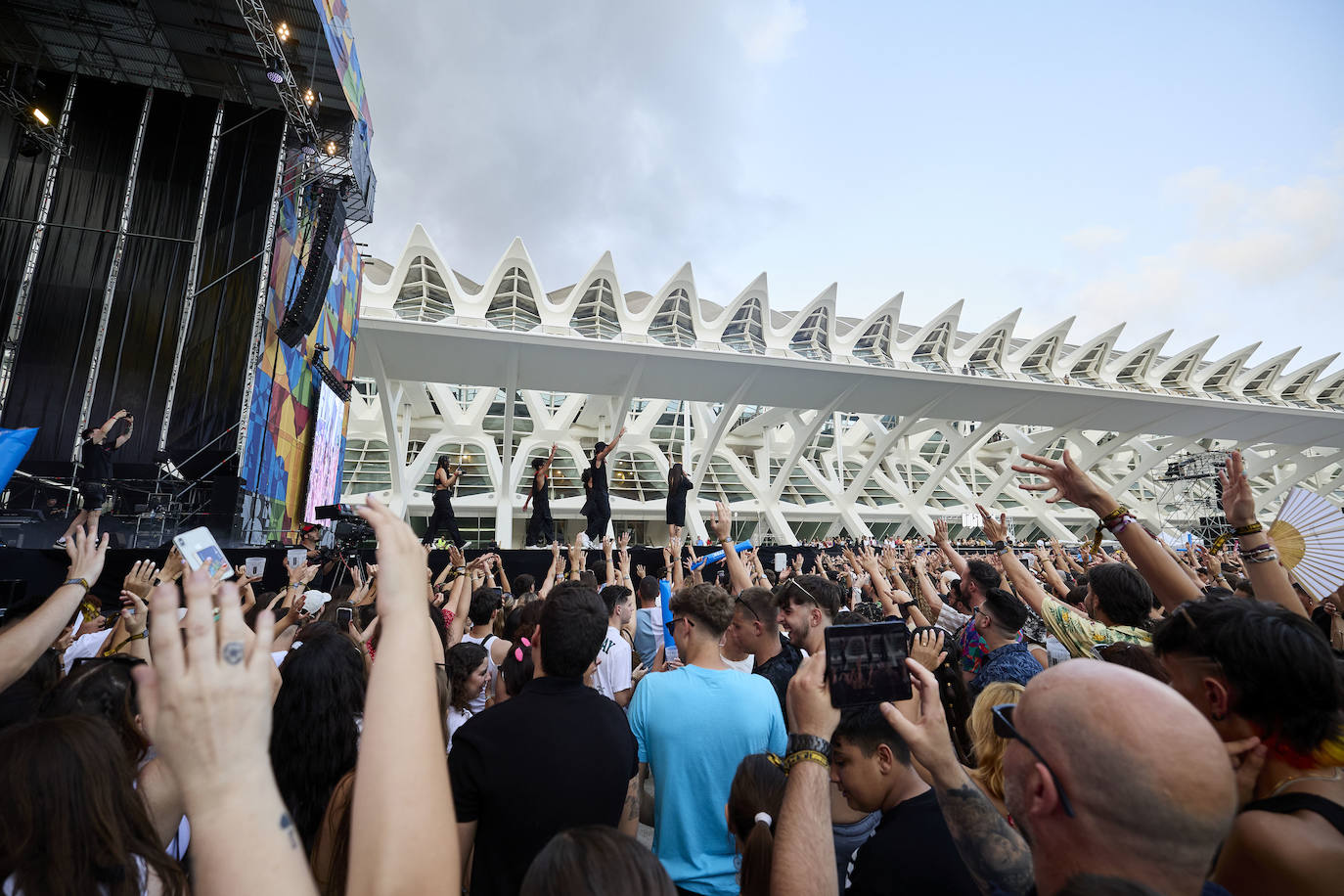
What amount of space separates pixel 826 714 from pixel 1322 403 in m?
42.8

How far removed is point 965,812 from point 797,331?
82.4 ft

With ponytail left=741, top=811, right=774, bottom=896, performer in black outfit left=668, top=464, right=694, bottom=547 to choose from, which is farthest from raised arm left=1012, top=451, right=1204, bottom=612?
performer in black outfit left=668, top=464, right=694, bottom=547

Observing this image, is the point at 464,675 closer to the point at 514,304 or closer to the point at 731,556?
the point at 731,556

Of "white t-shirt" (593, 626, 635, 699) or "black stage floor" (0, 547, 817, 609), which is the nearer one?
"white t-shirt" (593, 626, 635, 699)

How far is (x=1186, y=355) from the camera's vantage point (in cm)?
2958

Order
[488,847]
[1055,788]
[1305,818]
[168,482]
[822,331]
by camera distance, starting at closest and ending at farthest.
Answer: [1055,788]
[1305,818]
[488,847]
[168,482]
[822,331]

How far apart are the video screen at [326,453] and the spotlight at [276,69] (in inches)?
247

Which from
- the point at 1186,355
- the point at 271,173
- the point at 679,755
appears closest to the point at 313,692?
the point at 679,755

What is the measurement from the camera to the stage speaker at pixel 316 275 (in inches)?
454

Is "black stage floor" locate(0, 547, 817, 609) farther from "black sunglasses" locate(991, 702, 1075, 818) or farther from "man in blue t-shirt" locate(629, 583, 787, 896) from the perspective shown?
"black sunglasses" locate(991, 702, 1075, 818)

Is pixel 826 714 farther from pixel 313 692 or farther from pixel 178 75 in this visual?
pixel 178 75

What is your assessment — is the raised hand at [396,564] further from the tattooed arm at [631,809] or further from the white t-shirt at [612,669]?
the white t-shirt at [612,669]

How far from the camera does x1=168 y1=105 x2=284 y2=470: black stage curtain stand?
11477 millimetres

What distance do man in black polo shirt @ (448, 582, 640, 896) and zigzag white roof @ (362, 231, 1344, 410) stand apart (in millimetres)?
18075
